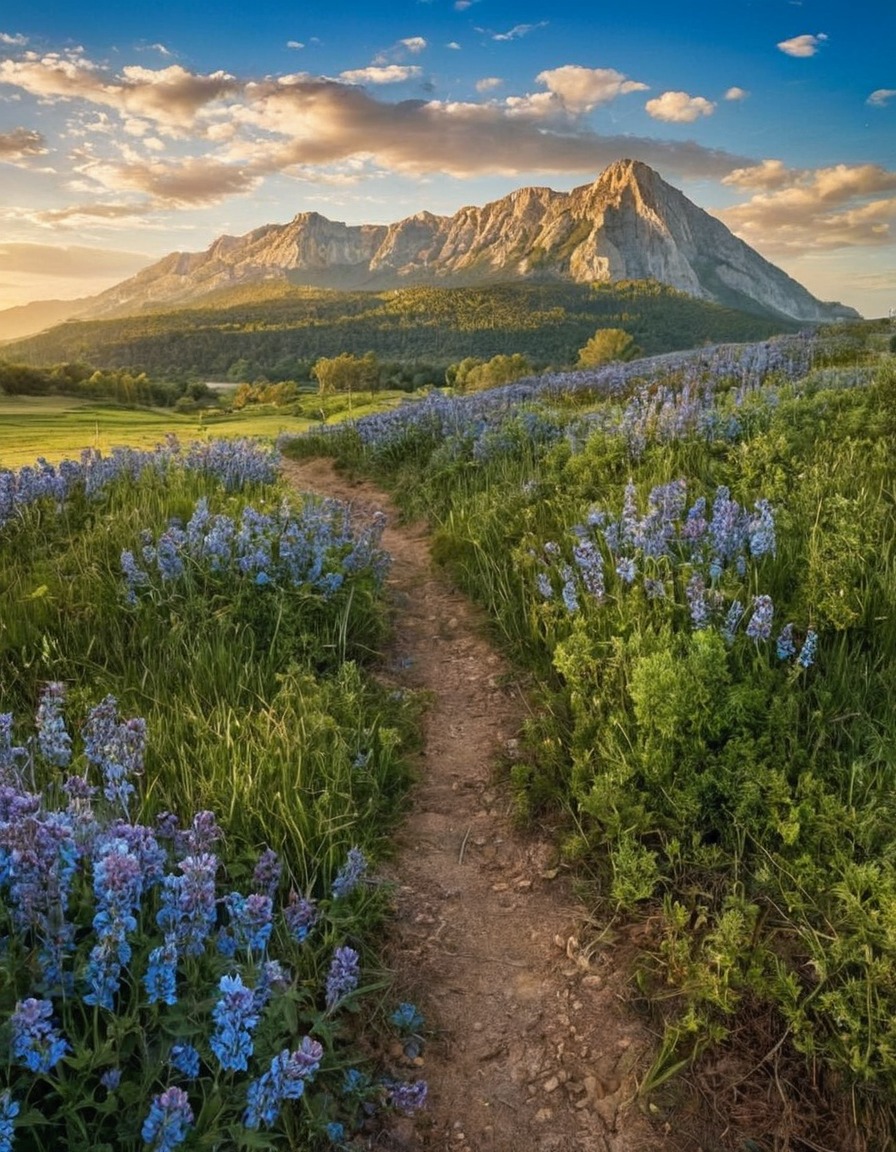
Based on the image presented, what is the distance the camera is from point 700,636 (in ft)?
11.8

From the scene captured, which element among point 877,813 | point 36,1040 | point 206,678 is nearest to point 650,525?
point 877,813

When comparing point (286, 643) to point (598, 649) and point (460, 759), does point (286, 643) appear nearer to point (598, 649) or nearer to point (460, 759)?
point (460, 759)

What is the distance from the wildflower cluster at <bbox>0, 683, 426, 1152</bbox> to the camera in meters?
1.76

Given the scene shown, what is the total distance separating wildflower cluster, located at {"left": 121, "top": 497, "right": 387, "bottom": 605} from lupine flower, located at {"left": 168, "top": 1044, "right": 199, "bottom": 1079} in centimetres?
341

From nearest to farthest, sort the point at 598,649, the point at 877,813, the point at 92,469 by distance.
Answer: the point at 877,813 < the point at 598,649 < the point at 92,469

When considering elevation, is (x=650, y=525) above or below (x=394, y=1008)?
above

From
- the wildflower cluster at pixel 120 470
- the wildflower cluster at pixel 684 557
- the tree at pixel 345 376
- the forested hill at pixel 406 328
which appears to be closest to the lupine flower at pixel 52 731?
the wildflower cluster at pixel 684 557

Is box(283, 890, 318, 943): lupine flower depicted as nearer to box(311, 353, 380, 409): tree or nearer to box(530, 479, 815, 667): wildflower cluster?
box(530, 479, 815, 667): wildflower cluster

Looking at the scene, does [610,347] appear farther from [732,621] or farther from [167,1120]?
[167,1120]

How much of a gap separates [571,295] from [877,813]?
4491 inches

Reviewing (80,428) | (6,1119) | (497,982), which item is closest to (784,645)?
(497,982)

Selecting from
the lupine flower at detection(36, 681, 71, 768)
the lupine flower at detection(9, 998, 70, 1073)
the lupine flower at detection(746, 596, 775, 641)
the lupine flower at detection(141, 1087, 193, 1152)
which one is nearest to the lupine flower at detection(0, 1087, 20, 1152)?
the lupine flower at detection(9, 998, 70, 1073)

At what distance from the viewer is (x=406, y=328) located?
9062 cm

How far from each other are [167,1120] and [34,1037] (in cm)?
35
